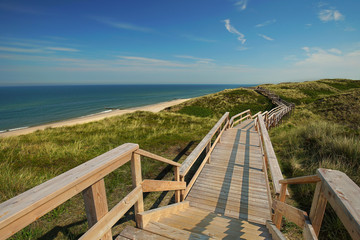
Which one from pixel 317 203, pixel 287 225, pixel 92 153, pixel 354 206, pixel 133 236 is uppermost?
pixel 354 206

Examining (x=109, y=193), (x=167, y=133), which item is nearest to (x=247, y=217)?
(x=109, y=193)

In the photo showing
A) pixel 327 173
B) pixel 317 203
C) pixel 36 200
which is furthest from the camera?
pixel 317 203

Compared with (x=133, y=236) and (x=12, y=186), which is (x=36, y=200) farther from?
(x=12, y=186)

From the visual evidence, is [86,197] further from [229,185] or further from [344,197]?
[229,185]

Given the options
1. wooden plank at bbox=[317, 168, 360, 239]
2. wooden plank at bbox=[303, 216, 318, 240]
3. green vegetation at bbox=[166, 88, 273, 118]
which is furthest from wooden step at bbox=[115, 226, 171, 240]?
green vegetation at bbox=[166, 88, 273, 118]

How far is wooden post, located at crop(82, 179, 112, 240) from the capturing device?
4.97 feet

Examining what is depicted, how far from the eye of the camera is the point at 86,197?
1.53m

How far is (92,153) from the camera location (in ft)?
22.1

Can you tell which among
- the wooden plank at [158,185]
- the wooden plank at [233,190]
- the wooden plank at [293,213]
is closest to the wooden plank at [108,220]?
the wooden plank at [158,185]

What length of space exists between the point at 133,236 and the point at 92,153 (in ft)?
18.1

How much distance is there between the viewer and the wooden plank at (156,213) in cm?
223

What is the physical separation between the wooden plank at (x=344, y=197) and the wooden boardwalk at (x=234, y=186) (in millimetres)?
2596

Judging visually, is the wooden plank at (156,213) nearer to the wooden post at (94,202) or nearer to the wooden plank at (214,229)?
the wooden plank at (214,229)

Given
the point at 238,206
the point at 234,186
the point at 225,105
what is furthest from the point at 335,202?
the point at 225,105
